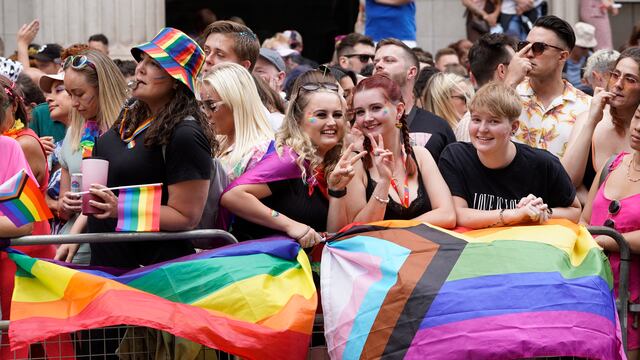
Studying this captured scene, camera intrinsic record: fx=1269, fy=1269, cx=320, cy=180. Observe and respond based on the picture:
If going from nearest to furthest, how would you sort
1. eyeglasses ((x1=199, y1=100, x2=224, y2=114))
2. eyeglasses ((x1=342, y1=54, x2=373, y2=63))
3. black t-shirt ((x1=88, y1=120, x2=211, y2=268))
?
black t-shirt ((x1=88, y1=120, x2=211, y2=268)) < eyeglasses ((x1=199, y1=100, x2=224, y2=114)) < eyeglasses ((x1=342, y1=54, x2=373, y2=63))

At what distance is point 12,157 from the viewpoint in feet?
22.4

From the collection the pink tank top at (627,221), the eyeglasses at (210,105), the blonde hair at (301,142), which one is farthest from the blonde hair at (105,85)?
the pink tank top at (627,221)

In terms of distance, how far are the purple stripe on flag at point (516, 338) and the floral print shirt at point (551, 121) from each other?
2.52 m

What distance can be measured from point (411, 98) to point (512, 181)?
6.60ft

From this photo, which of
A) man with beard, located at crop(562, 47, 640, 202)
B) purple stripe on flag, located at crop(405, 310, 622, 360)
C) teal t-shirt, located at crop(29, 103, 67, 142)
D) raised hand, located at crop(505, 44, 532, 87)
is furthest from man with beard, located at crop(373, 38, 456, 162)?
teal t-shirt, located at crop(29, 103, 67, 142)

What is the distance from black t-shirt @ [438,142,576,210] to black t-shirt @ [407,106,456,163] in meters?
0.93

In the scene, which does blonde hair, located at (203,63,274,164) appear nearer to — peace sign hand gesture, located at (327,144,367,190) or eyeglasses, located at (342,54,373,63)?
peace sign hand gesture, located at (327,144,367,190)

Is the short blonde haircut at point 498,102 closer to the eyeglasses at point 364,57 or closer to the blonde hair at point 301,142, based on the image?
the blonde hair at point 301,142

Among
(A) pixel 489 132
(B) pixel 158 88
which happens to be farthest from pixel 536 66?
(B) pixel 158 88

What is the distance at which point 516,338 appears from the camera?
6.10m

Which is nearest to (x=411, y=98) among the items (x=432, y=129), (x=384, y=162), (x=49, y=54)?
(x=432, y=129)

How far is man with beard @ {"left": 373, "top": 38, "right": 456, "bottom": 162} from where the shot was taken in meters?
8.31

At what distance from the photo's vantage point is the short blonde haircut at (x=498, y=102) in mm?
7203

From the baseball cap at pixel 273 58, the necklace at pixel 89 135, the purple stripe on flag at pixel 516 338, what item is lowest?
the purple stripe on flag at pixel 516 338
